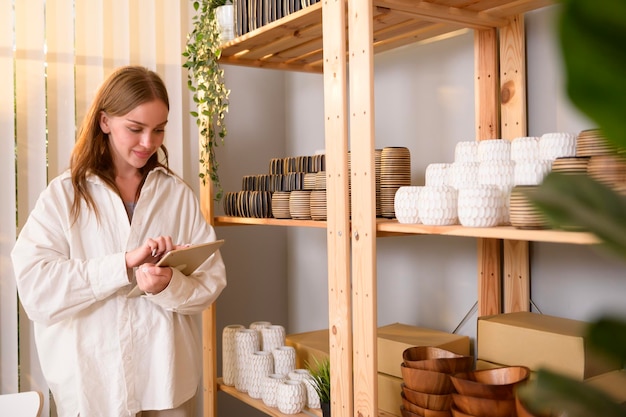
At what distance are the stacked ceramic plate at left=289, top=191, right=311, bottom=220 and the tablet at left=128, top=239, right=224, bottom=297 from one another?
317 mm

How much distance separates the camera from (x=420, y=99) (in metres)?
2.28

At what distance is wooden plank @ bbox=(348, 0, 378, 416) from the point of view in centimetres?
161

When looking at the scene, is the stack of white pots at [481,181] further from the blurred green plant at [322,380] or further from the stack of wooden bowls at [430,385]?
the blurred green plant at [322,380]

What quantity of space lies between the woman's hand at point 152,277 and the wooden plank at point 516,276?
3.41ft

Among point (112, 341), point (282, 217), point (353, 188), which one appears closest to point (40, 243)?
point (112, 341)

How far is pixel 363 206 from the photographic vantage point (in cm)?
164

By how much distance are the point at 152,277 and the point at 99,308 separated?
237 millimetres

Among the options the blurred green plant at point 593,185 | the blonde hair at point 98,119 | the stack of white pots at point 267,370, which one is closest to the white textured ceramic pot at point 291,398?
the stack of white pots at point 267,370

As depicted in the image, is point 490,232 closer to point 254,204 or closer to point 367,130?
point 367,130

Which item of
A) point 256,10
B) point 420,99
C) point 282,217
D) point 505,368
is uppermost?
point 256,10

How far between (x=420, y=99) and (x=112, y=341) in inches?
53.3

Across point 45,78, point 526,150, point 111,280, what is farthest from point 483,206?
point 45,78

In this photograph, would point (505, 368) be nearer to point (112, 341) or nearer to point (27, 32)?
point (112, 341)

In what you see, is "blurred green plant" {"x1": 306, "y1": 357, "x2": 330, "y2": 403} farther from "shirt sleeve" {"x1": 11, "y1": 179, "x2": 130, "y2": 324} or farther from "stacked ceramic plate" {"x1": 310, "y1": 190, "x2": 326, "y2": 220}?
"shirt sleeve" {"x1": 11, "y1": 179, "x2": 130, "y2": 324}
